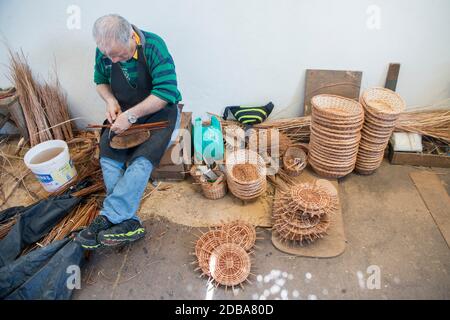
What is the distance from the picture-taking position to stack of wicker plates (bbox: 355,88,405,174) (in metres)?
2.30

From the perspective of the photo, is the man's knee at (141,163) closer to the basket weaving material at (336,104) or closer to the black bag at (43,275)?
the black bag at (43,275)

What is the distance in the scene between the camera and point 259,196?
248 centimetres

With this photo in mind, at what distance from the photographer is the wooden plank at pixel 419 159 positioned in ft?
8.48

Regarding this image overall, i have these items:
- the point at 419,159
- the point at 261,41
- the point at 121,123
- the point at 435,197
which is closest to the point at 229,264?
the point at 121,123

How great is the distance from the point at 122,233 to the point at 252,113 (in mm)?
1580

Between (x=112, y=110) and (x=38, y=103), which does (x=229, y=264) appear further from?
(x=38, y=103)

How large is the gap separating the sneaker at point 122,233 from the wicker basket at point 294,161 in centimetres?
131

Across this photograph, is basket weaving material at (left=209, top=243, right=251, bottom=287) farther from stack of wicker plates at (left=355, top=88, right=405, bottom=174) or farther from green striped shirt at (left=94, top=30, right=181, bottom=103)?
stack of wicker plates at (left=355, top=88, right=405, bottom=174)

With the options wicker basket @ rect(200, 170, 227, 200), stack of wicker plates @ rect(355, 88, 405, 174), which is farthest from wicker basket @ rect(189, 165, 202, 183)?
stack of wicker plates @ rect(355, 88, 405, 174)

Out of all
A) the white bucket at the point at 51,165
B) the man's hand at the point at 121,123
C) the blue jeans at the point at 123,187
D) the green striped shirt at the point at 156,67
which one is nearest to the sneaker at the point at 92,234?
the blue jeans at the point at 123,187

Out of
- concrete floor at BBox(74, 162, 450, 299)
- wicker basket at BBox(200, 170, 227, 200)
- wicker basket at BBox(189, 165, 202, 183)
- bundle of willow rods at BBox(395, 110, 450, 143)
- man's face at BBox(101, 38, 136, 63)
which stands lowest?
concrete floor at BBox(74, 162, 450, 299)

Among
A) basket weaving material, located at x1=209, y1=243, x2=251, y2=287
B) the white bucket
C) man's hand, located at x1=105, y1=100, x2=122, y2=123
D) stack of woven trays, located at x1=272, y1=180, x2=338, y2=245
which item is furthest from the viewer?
the white bucket

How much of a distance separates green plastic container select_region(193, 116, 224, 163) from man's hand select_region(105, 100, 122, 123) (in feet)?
2.23
